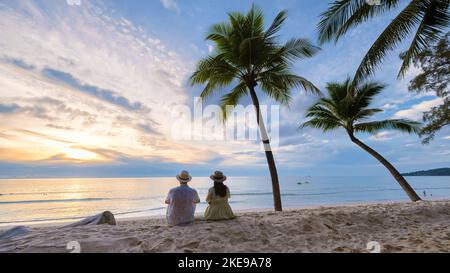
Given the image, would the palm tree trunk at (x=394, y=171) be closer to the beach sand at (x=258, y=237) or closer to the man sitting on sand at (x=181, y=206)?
the beach sand at (x=258, y=237)

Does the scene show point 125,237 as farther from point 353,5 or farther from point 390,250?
point 353,5

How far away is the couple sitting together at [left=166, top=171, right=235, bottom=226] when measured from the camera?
480 cm

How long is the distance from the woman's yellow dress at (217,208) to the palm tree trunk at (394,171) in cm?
801

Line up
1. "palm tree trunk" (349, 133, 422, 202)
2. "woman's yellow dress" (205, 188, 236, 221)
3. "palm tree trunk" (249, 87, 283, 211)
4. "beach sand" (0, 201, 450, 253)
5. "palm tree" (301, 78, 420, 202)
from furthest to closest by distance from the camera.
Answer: "palm tree" (301, 78, 420, 202) < "palm tree trunk" (349, 133, 422, 202) < "palm tree trunk" (249, 87, 283, 211) < "woman's yellow dress" (205, 188, 236, 221) < "beach sand" (0, 201, 450, 253)

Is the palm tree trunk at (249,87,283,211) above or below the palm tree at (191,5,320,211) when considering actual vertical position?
below

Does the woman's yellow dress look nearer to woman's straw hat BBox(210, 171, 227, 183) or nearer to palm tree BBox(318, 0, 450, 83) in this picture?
woman's straw hat BBox(210, 171, 227, 183)

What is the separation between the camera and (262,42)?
24.8 feet

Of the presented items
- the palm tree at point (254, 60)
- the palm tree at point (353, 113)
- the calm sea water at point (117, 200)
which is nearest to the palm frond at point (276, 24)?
the palm tree at point (254, 60)

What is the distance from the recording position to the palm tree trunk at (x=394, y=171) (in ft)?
30.0

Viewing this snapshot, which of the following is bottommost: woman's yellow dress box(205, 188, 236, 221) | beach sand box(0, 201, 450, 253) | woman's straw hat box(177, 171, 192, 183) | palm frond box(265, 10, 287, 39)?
beach sand box(0, 201, 450, 253)

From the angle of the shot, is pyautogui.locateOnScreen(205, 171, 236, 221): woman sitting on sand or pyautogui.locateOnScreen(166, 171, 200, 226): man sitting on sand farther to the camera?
pyautogui.locateOnScreen(205, 171, 236, 221): woman sitting on sand

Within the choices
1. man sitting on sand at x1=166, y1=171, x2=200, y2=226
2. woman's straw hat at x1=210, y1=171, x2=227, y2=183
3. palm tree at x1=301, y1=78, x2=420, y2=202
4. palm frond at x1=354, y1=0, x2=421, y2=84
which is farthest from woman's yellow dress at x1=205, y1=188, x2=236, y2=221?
palm tree at x1=301, y1=78, x2=420, y2=202

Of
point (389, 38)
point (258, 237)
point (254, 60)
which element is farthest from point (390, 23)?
point (258, 237)
